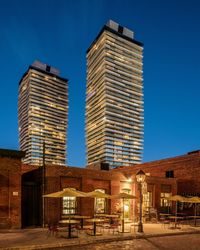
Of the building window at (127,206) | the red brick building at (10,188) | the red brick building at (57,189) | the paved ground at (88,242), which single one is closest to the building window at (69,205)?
the red brick building at (57,189)

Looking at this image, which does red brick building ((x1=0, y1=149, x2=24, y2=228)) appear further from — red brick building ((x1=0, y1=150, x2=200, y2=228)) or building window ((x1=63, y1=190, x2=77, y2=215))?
building window ((x1=63, y1=190, x2=77, y2=215))

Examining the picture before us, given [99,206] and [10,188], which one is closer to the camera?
[10,188]

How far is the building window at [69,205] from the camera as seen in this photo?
2536 centimetres

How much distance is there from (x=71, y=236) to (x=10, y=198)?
578 centimetres

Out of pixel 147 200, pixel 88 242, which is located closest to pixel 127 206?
pixel 147 200

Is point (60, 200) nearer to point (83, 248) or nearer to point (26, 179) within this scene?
point (26, 179)

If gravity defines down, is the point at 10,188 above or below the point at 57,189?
above

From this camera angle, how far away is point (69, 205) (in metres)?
25.6

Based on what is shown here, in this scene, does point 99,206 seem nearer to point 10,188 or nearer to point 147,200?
point 147,200

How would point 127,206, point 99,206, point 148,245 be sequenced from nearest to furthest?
point 148,245, point 99,206, point 127,206

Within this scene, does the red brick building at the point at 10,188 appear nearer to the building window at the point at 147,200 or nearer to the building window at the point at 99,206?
the building window at the point at 99,206

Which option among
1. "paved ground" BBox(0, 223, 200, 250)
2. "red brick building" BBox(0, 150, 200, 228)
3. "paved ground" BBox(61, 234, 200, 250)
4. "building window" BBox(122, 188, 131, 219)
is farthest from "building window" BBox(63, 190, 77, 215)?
"paved ground" BBox(61, 234, 200, 250)

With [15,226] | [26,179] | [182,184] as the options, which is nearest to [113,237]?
[15,226]

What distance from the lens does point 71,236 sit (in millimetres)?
18172
